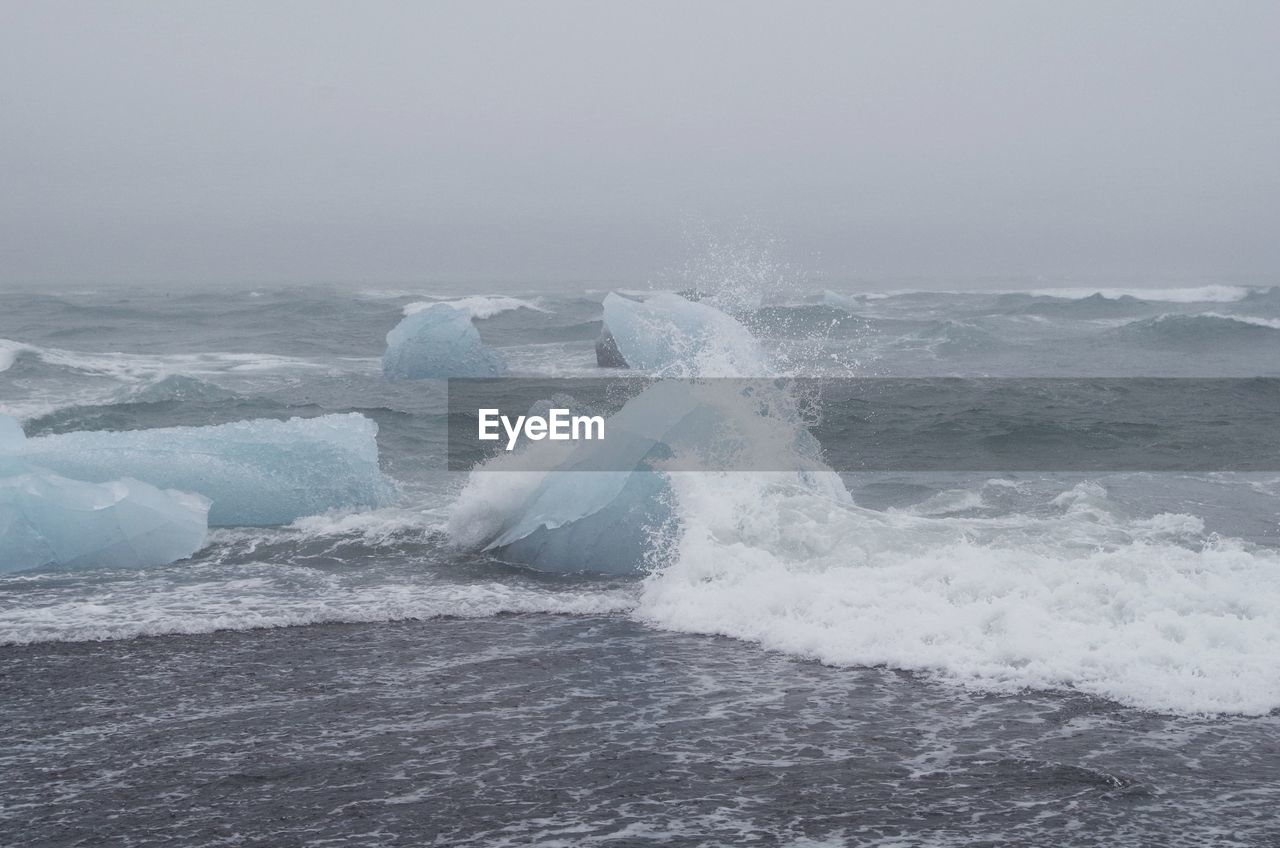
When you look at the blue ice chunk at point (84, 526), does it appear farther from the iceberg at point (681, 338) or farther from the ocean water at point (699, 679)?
the iceberg at point (681, 338)

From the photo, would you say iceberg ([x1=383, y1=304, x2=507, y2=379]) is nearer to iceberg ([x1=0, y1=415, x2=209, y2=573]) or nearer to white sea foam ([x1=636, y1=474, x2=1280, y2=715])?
iceberg ([x1=0, y1=415, x2=209, y2=573])

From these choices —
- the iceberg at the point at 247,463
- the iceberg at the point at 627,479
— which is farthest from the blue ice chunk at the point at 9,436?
the iceberg at the point at 627,479

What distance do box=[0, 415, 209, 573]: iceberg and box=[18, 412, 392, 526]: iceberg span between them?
539 millimetres

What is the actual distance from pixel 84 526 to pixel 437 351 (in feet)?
42.9

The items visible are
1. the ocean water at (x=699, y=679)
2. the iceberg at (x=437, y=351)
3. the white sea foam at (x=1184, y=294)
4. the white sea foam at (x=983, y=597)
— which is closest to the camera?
the ocean water at (x=699, y=679)

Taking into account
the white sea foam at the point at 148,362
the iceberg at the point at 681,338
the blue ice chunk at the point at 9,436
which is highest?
the iceberg at the point at 681,338

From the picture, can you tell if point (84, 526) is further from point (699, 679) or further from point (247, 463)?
point (699, 679)

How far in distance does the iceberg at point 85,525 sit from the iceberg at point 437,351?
12572 millimetres

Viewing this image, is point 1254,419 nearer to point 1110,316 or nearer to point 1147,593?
point 1147,593

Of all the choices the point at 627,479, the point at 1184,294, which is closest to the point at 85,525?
the point at 627,479

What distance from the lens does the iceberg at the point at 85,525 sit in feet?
28.7

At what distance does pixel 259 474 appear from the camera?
1023 centimetres

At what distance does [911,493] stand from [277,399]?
1131 centimetres

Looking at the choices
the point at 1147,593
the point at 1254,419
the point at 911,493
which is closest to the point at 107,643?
the point at 1147,593
